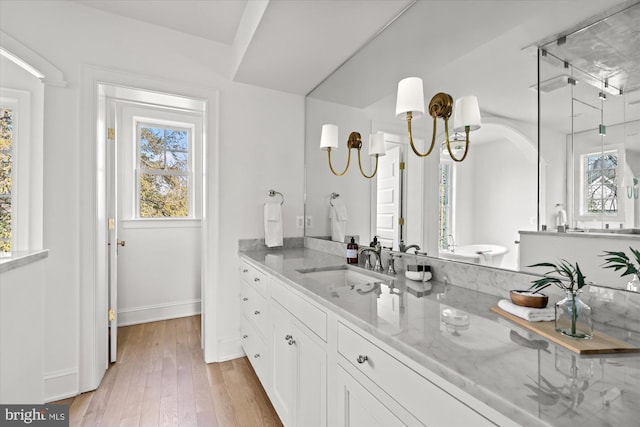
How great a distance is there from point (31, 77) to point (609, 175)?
10.4ft

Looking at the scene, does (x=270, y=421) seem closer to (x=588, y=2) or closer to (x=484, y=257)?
(x=484, y=257)

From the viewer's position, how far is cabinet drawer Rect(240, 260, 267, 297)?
180 centimetres

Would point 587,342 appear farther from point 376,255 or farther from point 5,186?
point 5,186

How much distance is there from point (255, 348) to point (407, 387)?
144cm

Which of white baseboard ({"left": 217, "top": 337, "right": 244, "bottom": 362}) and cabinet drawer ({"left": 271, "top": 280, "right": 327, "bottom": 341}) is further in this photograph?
white baseboard ({"left": 217, "top": 337, "right": 244, "bottom": 362})

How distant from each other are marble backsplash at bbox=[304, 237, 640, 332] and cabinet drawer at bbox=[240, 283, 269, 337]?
0.78m

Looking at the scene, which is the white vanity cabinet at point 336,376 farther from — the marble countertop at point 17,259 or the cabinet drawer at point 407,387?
the marble countertop at point 17,259

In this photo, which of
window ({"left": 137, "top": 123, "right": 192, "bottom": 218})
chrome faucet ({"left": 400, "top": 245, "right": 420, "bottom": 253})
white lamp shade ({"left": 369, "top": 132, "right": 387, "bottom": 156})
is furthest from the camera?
window ({"left": 137, "top": 123, "right": 192, "bottom": 218})

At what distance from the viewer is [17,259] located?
46.3 inches

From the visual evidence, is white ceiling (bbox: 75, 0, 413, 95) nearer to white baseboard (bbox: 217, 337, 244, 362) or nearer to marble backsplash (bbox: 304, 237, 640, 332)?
marble backsplash (bbox: 304, 237, 640, 332)

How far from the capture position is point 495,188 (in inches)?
48.6

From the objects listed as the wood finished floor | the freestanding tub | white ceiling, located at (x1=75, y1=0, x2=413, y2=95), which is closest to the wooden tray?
the freestanding tub

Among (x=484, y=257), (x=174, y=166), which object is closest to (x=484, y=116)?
(x=484, y=257)

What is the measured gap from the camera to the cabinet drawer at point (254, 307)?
1.75 meters
